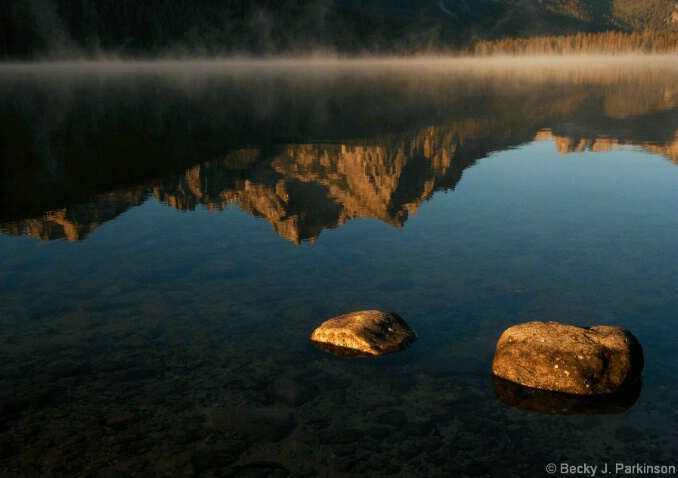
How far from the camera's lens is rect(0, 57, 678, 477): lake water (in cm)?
1272

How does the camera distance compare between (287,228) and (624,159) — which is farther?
(624,159)

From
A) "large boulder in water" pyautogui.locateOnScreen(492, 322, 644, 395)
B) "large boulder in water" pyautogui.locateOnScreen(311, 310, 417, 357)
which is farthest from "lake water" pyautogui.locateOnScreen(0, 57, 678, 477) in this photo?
"large boulder in water" pyautogui.locateOnScreen(492, 322, 644, 395)

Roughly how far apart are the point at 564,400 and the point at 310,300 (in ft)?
26.8

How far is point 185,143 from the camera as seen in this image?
168 ft

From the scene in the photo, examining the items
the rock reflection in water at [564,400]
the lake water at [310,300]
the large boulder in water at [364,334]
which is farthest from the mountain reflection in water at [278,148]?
the rock reflection in water at [564,400]

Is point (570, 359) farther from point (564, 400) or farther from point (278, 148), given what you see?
point (278, 148)

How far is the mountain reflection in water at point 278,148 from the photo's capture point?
31000mm

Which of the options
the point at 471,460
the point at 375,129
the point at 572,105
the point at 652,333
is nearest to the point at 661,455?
the point at 471,460

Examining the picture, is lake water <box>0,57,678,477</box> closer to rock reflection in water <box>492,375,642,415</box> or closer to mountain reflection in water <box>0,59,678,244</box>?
rock reflection in water <box>492,375,642,415</box>

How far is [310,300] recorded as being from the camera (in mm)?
19750

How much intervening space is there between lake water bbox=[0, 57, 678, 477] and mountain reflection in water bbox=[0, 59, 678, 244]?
32cm

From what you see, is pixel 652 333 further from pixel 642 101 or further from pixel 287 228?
pixel 642 101

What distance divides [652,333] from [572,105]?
69621 mm

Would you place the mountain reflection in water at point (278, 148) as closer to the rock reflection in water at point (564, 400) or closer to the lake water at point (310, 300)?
the lake water at point (310, 300)
